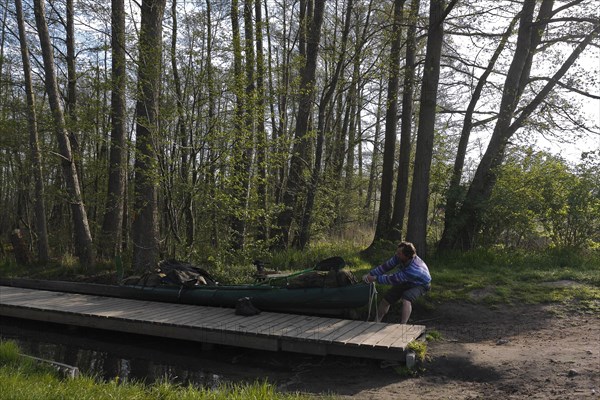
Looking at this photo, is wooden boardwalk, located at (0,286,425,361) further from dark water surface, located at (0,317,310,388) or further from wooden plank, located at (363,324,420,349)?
dark water surface, located at (0,317,310,388)

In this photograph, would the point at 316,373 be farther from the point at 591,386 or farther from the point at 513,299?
the point at 513,299

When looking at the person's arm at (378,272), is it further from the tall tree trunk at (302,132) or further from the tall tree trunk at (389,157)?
the tall tree trunk at (302,132)

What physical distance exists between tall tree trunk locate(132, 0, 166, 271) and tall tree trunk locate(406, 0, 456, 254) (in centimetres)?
550

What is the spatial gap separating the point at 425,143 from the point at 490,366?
6.13 metres

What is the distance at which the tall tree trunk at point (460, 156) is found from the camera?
11422mm

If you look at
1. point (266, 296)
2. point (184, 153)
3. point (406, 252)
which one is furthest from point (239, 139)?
point (406, 252)

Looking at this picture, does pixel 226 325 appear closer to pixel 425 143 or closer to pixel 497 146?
pixel 425 143

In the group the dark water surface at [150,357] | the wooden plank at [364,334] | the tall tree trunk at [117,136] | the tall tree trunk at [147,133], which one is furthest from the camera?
the tall tree trunk at [117,136]

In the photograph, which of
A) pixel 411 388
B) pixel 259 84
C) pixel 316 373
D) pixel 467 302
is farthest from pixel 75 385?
pixel 259 84

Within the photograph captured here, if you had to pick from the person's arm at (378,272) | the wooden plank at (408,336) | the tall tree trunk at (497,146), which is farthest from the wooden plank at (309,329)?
the tall tree trunk at (497,146)

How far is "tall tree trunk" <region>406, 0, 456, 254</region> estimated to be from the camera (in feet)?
35.5

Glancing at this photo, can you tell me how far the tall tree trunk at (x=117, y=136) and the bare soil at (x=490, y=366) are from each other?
6.15m

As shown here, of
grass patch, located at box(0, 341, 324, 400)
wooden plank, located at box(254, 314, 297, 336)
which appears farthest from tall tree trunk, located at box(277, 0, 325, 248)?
grass patch, located at box(0, 341, 324, 400)

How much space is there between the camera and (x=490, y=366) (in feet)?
18.8
